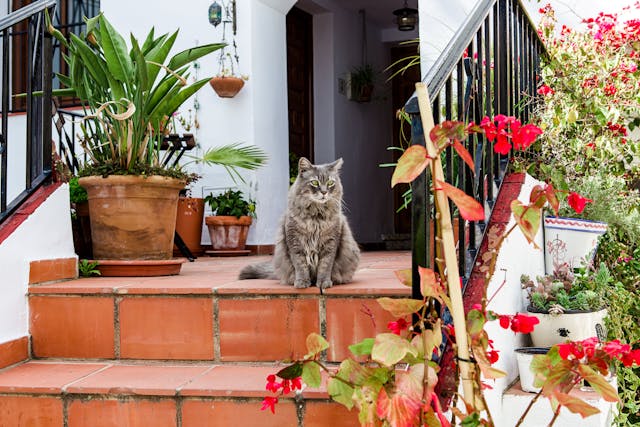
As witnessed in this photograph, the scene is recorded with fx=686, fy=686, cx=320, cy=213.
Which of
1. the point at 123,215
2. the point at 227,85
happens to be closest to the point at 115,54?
the point at 123,215

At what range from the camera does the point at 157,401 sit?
6.95 feet

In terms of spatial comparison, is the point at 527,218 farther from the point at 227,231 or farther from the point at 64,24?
the point at 64,24

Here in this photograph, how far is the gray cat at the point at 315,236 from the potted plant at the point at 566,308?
74 cm

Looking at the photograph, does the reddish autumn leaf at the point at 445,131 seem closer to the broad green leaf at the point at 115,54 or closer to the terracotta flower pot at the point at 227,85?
the broad green leaf at the point at 115,54

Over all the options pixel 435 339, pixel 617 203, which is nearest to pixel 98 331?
pixel 435 339

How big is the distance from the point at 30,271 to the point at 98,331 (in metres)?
0.40

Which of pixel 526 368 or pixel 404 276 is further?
pixel 526 368

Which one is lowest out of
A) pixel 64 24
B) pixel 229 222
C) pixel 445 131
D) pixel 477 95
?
pixel 229 222

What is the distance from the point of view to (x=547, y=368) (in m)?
1.41

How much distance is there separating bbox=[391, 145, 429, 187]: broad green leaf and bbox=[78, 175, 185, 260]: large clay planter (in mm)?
2038

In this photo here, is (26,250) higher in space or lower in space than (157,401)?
higher

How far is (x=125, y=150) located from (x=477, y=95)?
1.63 metres

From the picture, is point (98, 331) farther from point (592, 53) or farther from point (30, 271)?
point (592, 53)

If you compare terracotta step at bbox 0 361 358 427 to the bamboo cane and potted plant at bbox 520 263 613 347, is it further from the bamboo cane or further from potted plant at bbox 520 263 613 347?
potted plant at bbox 520 263 613 347
